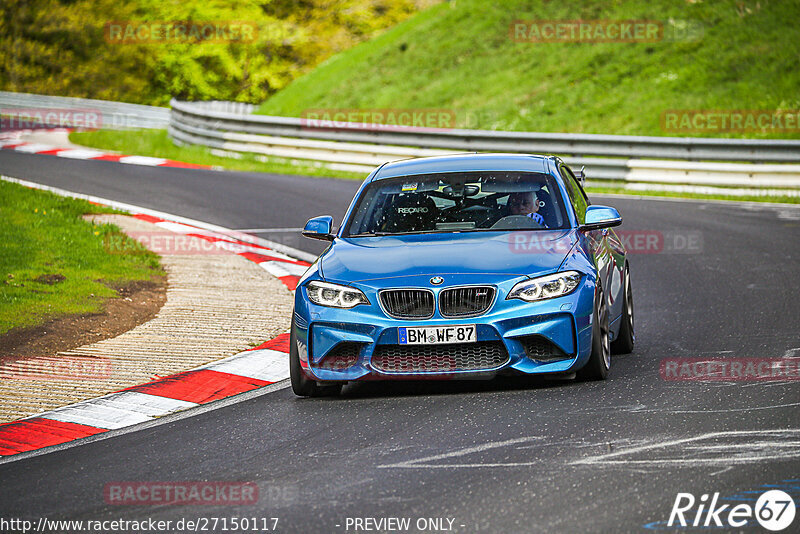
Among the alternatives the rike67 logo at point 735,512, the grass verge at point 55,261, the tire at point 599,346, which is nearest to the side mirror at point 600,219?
the tire at point 599,346

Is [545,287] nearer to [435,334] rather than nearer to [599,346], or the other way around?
[599,346]

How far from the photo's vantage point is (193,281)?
12469mm

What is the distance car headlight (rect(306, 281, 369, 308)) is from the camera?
7422mm

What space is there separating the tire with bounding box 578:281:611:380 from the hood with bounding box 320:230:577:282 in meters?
0.41

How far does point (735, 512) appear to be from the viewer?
4809mm

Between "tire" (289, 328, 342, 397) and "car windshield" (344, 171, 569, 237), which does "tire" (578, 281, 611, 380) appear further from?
"tire" (289, 328, 342, 397)

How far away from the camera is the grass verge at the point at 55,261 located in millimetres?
10736

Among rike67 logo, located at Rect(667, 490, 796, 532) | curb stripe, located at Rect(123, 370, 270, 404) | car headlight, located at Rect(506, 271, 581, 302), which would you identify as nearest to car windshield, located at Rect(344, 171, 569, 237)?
car headlight, located at Rect(506, 271, 581, 302)

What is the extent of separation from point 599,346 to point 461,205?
5.28ft

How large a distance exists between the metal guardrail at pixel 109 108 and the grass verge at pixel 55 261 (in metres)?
23.3

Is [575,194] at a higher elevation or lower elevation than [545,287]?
higher

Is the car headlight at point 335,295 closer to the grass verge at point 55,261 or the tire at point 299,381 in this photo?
the tire at point 299,381

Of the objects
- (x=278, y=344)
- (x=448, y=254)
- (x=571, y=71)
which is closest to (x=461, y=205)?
(x=448, y=254)

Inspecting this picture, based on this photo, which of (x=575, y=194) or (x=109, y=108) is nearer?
(x=575, y=194)
